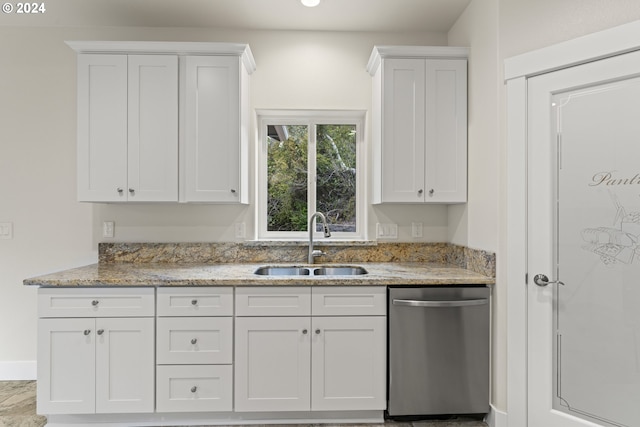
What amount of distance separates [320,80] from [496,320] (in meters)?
2.08

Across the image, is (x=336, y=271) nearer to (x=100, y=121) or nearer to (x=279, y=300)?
(x=279, y=300)

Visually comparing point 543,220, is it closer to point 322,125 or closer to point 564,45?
point 564,45

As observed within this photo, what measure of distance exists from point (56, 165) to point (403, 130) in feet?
8.49

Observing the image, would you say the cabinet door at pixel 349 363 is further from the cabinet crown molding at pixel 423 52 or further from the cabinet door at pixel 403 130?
the cabinet crown molding at pixel 423 52

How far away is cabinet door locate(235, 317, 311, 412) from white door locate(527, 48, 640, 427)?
1.27m

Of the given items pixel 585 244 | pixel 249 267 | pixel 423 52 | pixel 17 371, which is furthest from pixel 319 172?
pixel 17 371

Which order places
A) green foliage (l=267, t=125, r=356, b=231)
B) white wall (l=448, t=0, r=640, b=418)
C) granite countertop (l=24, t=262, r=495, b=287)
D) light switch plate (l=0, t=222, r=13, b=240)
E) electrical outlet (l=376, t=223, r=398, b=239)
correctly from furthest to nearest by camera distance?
green foliage (l=267, t=125, r=356, b=231), electrical outlet (l=376, t=223, r=398, b=239), light switch plate (l=0, t=222, r=13, b=240), granite countertop (l=24, t=262, r=495, b=287), white wall (l=448, t=0, r=640, b=418)

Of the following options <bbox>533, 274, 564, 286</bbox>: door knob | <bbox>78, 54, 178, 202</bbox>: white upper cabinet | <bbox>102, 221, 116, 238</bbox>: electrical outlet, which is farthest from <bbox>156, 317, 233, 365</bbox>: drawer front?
<bbox>533, 274, 564, 286</bbox>: door knob

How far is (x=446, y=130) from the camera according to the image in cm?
252

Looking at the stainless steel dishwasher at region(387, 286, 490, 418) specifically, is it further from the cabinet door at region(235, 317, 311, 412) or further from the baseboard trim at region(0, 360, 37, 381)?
the baseboard trim at region(0, 360, 37, 381)

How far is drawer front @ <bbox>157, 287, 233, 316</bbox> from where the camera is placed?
2113mm

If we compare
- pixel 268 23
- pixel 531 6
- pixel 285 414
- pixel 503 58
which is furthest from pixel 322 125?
pixel 285 414

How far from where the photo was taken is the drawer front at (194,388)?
6.93 feet

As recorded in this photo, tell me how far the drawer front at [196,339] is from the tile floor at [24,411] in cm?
97
